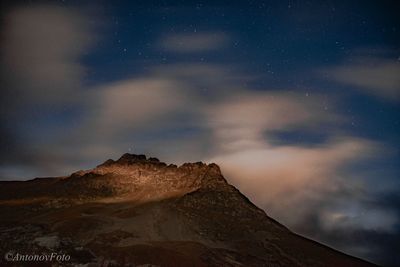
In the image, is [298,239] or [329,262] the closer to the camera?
[329,262]

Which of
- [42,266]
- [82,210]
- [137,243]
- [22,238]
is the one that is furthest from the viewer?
[82,210]

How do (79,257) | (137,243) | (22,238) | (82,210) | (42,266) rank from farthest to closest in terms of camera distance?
1. (82,210)
2. (137,243)
3. (22,238)
4. (79,257)
5. (42,266)

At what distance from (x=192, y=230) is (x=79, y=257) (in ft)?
154

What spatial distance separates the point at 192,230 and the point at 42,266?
60505mm

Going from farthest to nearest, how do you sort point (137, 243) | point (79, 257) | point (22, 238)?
point (137, 243), point (22, 238), point (79, 257)

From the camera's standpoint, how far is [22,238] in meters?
149

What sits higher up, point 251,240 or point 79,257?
point 251,240

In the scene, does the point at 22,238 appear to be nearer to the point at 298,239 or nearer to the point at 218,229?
the point at 218,229

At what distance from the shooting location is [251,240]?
180 metres

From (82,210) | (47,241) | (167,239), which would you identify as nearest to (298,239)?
(167,239)

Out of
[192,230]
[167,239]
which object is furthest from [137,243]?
[192,230]

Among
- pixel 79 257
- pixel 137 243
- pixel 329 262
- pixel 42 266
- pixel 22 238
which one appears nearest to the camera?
pixel 42 266

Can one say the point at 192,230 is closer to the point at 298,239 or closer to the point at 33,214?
the point at 298,239

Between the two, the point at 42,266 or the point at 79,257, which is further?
the point at 79,257
